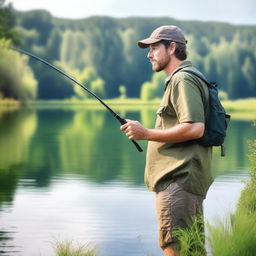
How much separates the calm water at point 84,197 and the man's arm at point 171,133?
81cm

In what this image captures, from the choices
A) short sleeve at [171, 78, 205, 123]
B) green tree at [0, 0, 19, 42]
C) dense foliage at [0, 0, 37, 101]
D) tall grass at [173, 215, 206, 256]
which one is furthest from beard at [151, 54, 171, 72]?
green tree at [0, 0, 19, 42]

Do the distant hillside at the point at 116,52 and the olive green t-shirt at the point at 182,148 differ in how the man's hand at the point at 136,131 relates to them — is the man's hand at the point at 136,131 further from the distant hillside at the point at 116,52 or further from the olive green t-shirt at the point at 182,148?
the distant hillside at the point at 116,52

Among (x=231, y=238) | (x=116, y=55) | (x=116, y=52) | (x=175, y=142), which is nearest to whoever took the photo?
(x=175, y=142)

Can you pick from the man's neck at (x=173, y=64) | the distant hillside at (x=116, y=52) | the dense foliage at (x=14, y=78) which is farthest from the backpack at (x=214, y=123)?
the distant hillside at (x=116, y=52)

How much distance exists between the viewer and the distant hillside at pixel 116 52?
94.2m

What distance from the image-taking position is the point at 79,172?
755 inches

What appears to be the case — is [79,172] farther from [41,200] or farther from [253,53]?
[253,53]

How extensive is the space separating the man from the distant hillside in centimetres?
7974

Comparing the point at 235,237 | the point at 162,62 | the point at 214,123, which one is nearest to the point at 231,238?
the point at 235,237

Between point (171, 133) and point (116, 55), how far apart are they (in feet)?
336

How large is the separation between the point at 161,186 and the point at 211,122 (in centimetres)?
37

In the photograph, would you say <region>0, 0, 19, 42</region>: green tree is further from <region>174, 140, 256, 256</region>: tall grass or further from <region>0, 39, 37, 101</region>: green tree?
<region>174, 140, 256, 256</region>: tall grass

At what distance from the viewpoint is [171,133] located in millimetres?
4348

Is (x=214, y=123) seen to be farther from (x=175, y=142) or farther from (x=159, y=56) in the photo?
(x=159, y=56)
